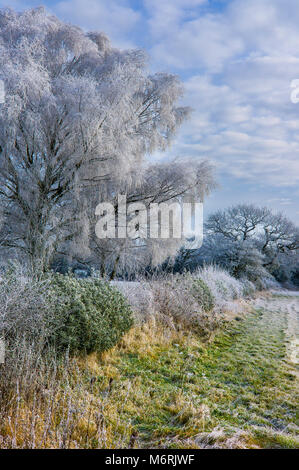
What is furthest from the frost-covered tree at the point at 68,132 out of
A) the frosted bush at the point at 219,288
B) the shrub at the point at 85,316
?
the shrub at the point at 85,316

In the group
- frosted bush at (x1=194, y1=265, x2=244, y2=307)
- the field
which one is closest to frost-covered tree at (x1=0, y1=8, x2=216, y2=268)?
frosted bush at (x1=194, y1=265, x2=244, y2=307)

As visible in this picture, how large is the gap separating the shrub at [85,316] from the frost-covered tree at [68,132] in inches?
139

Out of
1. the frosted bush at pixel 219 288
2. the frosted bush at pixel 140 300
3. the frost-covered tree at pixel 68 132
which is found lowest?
the frosted bush at pixel 219 288

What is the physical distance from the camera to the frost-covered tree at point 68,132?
8.13m

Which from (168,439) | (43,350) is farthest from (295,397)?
(43,350)

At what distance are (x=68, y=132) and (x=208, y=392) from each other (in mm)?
7518

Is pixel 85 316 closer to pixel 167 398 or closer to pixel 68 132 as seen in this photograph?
pixel 167 398

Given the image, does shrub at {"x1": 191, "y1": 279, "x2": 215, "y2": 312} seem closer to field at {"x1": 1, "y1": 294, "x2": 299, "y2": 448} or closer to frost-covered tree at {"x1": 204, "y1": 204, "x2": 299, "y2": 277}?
field at {"x1": 1, "y1": 294, "x2": 299, "y2": 448}

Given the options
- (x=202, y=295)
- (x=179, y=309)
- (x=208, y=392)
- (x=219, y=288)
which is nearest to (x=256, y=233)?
(x=219, y=288)

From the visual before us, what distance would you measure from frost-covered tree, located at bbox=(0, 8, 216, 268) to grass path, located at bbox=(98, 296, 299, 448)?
454 cm

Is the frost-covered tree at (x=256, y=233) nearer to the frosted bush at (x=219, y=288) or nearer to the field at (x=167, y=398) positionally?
the frosted bush at (x=219, y=288)

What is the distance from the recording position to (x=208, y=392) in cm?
414

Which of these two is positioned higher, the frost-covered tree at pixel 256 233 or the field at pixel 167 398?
the frost-covered tree at pixel 256 233
